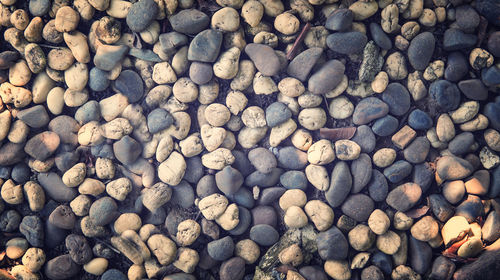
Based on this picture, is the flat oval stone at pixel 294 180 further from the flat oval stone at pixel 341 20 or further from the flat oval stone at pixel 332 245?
the flat oval stone at pixel 341 20

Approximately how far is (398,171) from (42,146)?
102 centimetres

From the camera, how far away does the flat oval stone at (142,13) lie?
0.96m

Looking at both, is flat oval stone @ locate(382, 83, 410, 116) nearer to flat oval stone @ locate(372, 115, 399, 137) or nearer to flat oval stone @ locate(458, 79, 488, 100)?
flat oval stone @ locate(372, 115, 399, 137)

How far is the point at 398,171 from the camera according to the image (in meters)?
0.98

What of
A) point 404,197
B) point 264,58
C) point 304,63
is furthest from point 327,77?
point 404,197

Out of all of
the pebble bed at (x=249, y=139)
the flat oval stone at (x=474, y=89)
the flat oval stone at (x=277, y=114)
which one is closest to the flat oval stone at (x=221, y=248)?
the pebble bed at (x=249, y=139)

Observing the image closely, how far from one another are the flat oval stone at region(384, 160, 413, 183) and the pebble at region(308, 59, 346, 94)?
288 millimetres

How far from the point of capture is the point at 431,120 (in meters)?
1.00

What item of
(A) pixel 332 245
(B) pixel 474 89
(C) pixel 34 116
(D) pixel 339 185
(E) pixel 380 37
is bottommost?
(A) pixel 332 245

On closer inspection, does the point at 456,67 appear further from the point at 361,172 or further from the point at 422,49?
the point at 361,172

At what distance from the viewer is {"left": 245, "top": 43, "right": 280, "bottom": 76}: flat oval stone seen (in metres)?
0.97

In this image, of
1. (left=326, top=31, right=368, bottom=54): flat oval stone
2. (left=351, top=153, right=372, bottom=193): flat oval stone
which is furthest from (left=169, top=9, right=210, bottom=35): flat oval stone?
(left=351, top=153, right=372, bottom=193): flat oval stone

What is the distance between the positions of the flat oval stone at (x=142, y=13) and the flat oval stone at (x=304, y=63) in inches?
16.3

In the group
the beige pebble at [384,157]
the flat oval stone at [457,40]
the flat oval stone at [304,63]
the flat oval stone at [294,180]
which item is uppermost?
the flat oval stone at [457,40]
